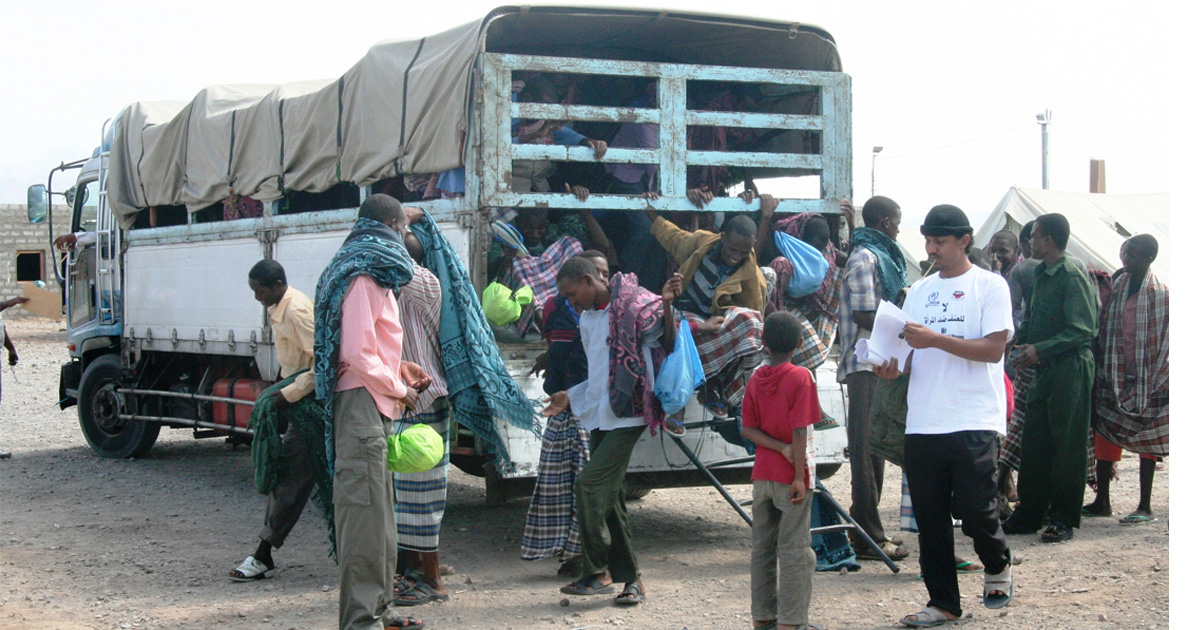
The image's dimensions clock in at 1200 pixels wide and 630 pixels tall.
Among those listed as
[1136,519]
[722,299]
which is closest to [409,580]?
[722,299]

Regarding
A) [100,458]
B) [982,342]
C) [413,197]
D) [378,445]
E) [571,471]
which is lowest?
[100,458]

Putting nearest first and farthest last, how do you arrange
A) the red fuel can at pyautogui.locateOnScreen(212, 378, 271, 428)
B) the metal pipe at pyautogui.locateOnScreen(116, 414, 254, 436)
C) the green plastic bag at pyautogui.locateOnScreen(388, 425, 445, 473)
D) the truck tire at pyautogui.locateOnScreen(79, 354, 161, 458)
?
1. the green plastic bag at pyautogui.locateOnScreen(388, 425, 445, 473)
2. the red fuel can at pyautogui.locateOnScreen(212, 378, 271, 428)
3. the metal pipe at pyautogui.locateOnScreen(116, 414, 254, 436)
4. the truck tire at pyautogui.locateOnScreen(79, 354, 161, 458)

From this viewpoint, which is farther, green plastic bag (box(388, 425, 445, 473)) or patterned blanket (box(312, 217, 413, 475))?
green plastic bag (box(388, 425, 445, 473))

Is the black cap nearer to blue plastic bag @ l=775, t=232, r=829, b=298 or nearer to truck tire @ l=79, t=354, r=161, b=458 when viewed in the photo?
blue plastic bag @ l=775, t=232, r=829, b=298

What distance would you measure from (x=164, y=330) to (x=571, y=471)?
16.9 feet

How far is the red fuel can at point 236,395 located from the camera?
7.84 meters

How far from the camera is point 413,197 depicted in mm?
6625

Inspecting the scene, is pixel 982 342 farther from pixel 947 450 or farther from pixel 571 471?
pixel 571 471

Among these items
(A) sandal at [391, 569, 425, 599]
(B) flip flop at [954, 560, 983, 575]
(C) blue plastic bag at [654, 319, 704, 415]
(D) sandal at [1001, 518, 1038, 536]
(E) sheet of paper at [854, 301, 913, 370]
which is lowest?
(D) sandal at [1001, 518, 1038, 536]

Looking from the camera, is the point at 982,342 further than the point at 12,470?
No

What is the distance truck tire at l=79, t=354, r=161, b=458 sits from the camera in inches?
378

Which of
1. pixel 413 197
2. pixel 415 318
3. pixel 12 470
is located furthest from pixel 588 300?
pixel 12 470

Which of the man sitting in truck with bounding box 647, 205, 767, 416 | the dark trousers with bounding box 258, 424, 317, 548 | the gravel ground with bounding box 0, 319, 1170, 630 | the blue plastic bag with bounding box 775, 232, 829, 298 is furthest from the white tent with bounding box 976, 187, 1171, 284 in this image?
the dark trousers with bounding box 258, 424, 317, 548

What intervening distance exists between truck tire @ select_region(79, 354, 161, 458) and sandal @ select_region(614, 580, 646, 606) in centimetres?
613
